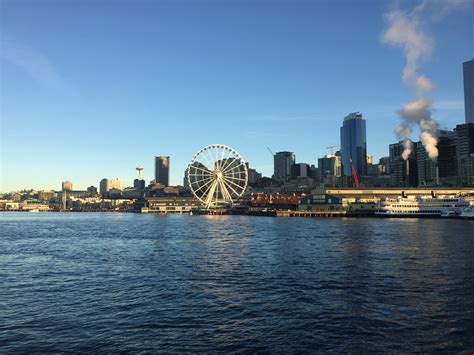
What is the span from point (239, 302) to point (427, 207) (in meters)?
156

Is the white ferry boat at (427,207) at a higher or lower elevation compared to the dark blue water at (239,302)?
A: higher

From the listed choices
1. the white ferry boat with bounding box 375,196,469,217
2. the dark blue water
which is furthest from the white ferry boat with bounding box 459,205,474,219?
the dark blue water

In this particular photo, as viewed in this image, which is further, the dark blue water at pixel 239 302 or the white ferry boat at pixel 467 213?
the white ferry boat at pixel 467 213

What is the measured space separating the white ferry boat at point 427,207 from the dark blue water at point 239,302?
387 ft

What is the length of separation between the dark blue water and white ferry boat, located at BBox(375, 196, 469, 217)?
117894 mm

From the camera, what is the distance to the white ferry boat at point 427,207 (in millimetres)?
166500

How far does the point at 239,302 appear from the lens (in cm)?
3256

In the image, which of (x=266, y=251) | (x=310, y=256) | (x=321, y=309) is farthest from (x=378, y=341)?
(x=266, y=251)

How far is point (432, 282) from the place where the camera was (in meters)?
38.9

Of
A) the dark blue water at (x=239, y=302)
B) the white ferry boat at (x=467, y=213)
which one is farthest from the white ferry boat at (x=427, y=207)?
the dark blue water at (x=239, y=302)

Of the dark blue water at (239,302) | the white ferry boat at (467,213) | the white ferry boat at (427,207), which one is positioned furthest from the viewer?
the white ferry boat at (427,207)

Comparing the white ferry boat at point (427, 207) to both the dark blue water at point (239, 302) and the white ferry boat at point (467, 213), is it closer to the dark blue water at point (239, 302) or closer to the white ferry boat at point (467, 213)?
the white ferry boat at point (467, 213)

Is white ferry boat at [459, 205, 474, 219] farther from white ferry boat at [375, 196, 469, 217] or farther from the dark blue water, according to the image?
the dark blue water

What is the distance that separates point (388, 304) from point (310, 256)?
1007 inches
